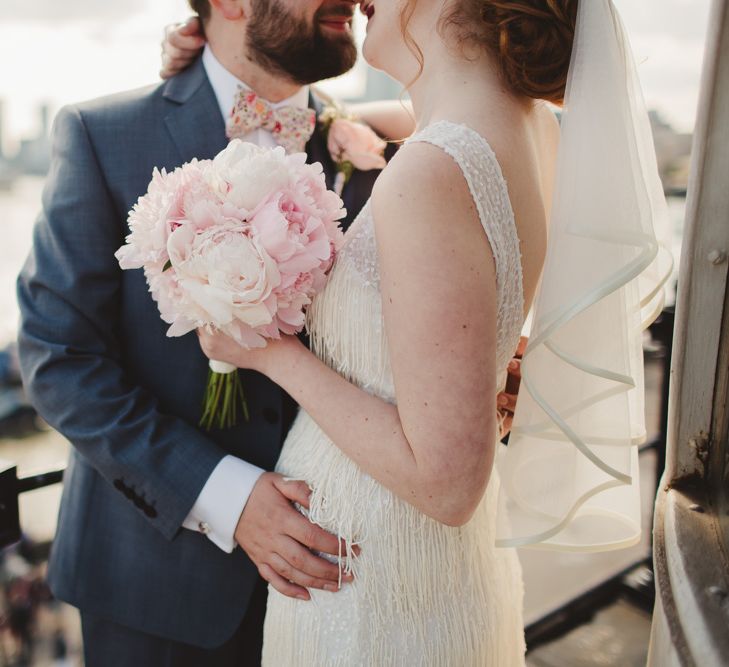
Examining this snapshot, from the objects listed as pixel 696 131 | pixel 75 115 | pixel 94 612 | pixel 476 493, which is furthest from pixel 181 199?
pixel 94 612

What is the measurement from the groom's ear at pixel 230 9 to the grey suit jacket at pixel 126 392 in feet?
0.79

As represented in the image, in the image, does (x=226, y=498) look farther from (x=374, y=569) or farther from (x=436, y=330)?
(x=436, y=330)

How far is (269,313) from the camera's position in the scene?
1.29m

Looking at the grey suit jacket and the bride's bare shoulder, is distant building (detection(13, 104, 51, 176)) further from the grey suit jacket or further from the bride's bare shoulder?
the bride's bare shoulder

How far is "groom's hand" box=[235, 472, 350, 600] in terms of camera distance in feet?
4.82

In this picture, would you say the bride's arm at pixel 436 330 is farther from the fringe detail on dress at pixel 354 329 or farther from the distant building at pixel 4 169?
the distant building at pixel 4 169

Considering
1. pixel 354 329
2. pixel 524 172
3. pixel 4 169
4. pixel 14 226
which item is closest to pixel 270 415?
pixel 354 329

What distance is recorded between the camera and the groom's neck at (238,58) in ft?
6.48

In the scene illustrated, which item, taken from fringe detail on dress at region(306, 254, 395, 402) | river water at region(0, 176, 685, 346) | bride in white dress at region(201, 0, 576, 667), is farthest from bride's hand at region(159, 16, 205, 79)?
river water at region(0, 176, 685, 346)

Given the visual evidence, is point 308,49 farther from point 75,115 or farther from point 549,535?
point 549,535

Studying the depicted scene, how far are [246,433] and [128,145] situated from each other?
79 cm

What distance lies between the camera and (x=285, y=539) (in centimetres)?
152

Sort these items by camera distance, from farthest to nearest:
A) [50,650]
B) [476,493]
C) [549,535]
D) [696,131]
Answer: [50,650]
[549,535]
[476,493]
[696,131]

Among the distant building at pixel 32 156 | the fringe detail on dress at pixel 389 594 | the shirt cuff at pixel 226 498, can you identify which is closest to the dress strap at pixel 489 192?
the fringe detail on dress at pixel 389 594
